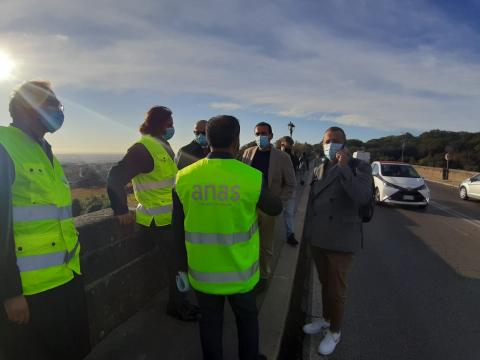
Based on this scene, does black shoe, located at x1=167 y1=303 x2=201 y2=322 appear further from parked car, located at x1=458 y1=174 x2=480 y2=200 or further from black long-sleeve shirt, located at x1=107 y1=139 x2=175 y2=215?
parked car, located at x1=458 y1=174 x2=480 y2=200

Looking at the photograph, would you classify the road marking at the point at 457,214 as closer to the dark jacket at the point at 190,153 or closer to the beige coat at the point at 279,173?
the beige coat at the point at 279,173

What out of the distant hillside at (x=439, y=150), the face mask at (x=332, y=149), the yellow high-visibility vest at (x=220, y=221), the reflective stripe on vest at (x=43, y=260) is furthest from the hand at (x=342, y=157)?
the distant hillside at (x=439, y=150)

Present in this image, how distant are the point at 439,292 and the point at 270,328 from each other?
2.90 m

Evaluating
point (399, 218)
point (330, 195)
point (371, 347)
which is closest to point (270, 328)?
point (371, 347)

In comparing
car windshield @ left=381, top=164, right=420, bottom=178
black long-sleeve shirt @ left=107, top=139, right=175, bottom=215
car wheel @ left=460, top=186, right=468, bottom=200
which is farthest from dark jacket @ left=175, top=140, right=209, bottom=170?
car wheel @ left=460, top=186, right=468, bottom=200

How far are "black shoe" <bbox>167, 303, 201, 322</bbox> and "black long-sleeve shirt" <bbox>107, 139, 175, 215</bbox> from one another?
3.81ft

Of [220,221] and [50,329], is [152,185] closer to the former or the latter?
[220,221]

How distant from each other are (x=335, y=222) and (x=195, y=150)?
2031 mm

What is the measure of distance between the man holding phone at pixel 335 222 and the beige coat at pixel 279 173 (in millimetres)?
1431

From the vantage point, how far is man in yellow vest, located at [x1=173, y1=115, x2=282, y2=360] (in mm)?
2164

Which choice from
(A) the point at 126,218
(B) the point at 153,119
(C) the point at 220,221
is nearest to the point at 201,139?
(B) the point at 153,119

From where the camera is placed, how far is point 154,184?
3.12 m

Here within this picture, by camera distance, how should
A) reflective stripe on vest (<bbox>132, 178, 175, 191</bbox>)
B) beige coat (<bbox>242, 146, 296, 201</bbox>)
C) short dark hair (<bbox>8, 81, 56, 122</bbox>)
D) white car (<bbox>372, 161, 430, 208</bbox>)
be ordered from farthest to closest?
white car (<bbox>372, 161, 430, 208</bbox>) < beige coat (<bbox>242, 146, 296, 201</bbox>) < reflective stripe on vest (<bbox>132, 178, 175, 191</bbox>) < short dark hair (<bbox>8, 81, 56, 122</bbox>)

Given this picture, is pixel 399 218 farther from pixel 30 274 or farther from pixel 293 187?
pixel 30 274
